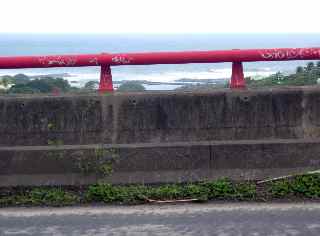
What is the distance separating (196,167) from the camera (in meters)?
7.59

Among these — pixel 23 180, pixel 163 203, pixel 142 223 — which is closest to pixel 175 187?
pixel 163 203

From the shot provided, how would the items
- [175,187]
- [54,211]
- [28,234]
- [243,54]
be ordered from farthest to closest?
[243,54] < [175,187] < [54,211] < [28,234]

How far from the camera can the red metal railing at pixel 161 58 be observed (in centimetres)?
780

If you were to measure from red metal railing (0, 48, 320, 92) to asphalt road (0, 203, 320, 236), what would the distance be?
68.2 inches

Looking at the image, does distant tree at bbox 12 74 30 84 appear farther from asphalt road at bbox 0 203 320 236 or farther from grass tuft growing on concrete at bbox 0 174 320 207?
asphalt road at bbox 0 203 320 236

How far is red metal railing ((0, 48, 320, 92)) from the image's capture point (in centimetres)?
780

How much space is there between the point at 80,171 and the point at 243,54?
224 cm

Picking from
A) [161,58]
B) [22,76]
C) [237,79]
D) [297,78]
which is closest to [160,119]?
[161,58]

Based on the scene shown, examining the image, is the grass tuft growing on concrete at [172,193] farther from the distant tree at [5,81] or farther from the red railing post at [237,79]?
the distant tree at [5,81]

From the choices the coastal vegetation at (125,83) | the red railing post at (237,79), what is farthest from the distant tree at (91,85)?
the red railing post at (237,79)

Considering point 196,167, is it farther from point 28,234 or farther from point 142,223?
point 28,234

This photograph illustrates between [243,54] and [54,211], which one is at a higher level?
[243,54]

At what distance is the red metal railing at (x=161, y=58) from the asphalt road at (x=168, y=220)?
1.73 metres

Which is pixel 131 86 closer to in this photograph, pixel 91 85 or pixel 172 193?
pixel 91 85
